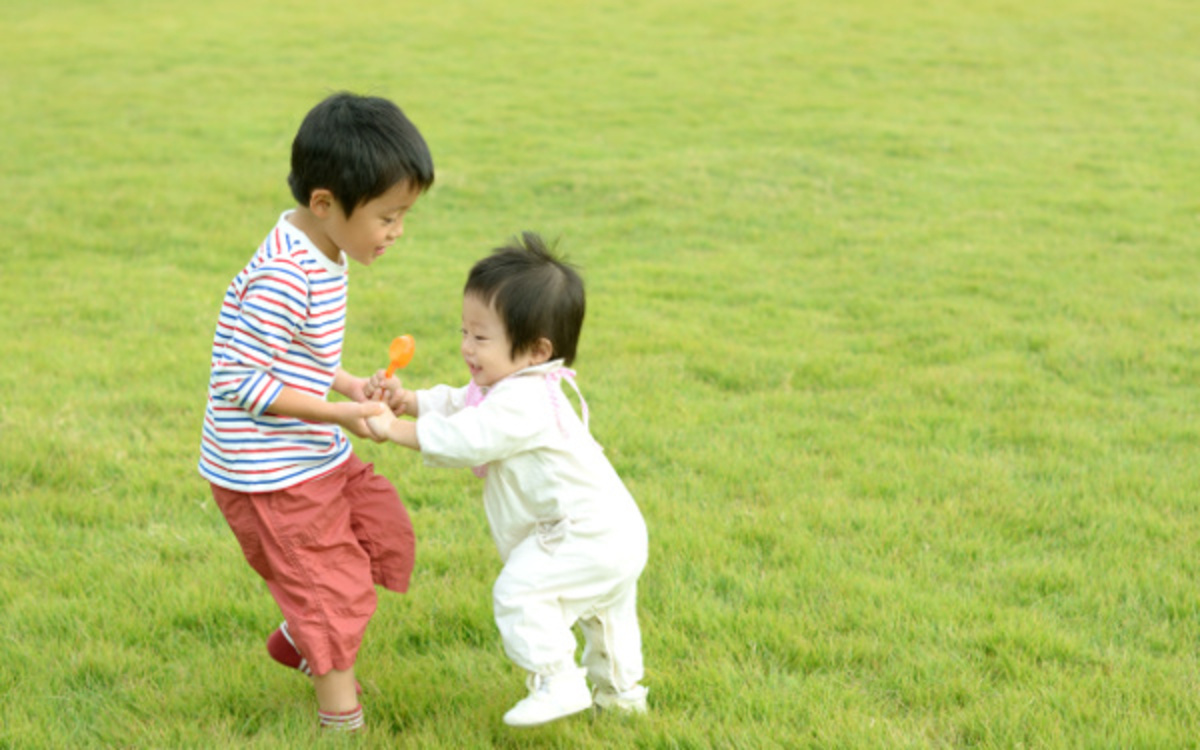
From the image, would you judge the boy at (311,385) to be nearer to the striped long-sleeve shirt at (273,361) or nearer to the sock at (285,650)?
the striped long-sleeve shirt at (273,361)

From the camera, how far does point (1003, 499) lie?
4.69 metres

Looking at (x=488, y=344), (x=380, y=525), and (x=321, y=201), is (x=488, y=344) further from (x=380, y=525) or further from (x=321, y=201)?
(x=380, y=525)

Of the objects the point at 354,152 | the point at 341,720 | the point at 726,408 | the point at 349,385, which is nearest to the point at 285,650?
the point at 341,720

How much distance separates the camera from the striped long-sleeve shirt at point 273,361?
296 cm

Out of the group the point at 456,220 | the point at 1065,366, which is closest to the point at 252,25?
the point at 456,220

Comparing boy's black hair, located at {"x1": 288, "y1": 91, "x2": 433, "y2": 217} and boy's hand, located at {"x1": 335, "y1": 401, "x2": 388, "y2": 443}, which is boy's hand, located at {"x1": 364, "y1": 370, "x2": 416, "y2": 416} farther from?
boy's black hair, located at {"x1": 288, "y1": 91, "x2": 433, "y2": 217}

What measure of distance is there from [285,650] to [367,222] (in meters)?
1.29

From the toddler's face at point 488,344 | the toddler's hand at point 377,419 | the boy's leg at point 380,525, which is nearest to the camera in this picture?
the toddler's hand at point 377,419

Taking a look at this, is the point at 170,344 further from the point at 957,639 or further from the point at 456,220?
the point at 957,639

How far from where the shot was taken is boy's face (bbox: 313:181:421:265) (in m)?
3.02

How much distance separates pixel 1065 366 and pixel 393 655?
165 inches

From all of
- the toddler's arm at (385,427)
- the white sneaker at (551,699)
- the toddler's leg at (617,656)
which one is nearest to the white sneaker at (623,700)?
the toddler's leg at (617,656)

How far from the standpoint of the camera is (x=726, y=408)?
19.0 ft

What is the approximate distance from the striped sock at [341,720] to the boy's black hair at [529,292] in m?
1.07
